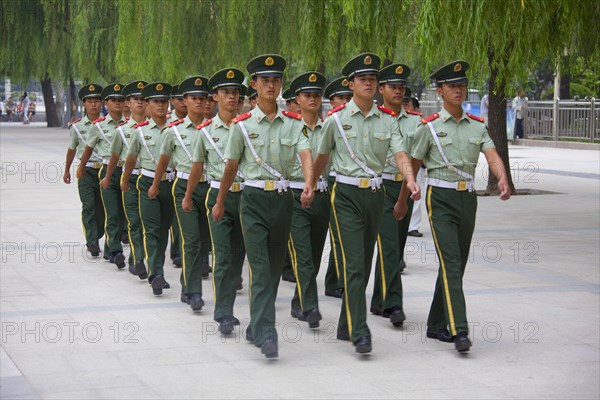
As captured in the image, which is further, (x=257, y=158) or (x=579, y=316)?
(x=579, y=316)

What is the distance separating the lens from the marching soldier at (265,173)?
7742mm

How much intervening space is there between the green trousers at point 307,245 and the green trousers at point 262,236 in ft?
2.82

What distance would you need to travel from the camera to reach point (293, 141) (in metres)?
7.87

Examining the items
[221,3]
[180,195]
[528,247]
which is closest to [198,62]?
[221,3]

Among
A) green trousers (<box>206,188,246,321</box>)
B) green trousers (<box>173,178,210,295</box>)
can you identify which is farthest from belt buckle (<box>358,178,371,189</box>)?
green trousers (<box>173,178,210,295</box>)

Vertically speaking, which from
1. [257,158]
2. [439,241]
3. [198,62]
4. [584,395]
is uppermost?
[198,62]

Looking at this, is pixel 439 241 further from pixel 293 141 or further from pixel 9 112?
pixel 9 112

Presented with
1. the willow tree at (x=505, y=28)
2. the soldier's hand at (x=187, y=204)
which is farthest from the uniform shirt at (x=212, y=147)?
the willow tree at (x=505, y=28)

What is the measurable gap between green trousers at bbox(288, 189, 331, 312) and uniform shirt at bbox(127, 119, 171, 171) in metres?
1.97

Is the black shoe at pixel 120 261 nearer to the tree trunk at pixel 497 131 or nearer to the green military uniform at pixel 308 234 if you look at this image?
the green military uniform at pixel 308 234

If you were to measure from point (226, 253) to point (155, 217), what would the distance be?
7.30ft

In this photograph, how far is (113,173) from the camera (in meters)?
11.9

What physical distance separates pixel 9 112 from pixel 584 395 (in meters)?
55.1

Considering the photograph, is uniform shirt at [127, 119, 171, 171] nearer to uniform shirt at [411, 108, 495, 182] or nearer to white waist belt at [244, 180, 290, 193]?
white waist belt at [244, 180, 290, 193]
